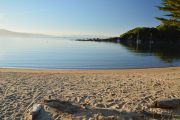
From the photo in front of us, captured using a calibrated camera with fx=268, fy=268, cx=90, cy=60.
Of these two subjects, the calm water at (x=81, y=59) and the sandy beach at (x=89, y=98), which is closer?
the sandy beach at (x=89, y=98)


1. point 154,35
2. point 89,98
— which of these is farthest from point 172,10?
point 154,35

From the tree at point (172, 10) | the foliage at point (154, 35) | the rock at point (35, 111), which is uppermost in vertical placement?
the foliage at point (154, 35)

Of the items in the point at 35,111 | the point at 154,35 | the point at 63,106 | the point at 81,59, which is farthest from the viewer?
the point at 154,35

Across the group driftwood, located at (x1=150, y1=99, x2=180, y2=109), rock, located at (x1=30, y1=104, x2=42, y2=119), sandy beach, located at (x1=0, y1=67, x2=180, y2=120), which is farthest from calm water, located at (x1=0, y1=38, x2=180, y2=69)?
rock, located at (x1=30, y1=104, x2=42, y2=119)

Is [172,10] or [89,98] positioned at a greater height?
[172,10]

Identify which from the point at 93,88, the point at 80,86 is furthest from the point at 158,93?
the point at 80,86

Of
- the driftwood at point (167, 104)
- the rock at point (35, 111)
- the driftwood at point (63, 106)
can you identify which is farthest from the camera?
the driftwood at point (167, 104)

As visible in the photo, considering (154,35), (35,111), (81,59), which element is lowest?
(35,111)

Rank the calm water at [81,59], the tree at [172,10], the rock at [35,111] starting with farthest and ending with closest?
the calm water at [81,59] → the tree at [172,10] → the rock at [35,111]

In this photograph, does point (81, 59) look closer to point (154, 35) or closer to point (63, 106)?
point (63, 106)

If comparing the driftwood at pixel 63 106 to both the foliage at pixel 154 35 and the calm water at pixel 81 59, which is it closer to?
the calm water at pixel 81 59

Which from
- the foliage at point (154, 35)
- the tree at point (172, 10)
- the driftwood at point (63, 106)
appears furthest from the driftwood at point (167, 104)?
the foliage at point (154, 35)

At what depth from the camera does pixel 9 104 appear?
913 cm

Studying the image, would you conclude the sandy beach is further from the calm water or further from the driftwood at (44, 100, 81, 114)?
the calm water
